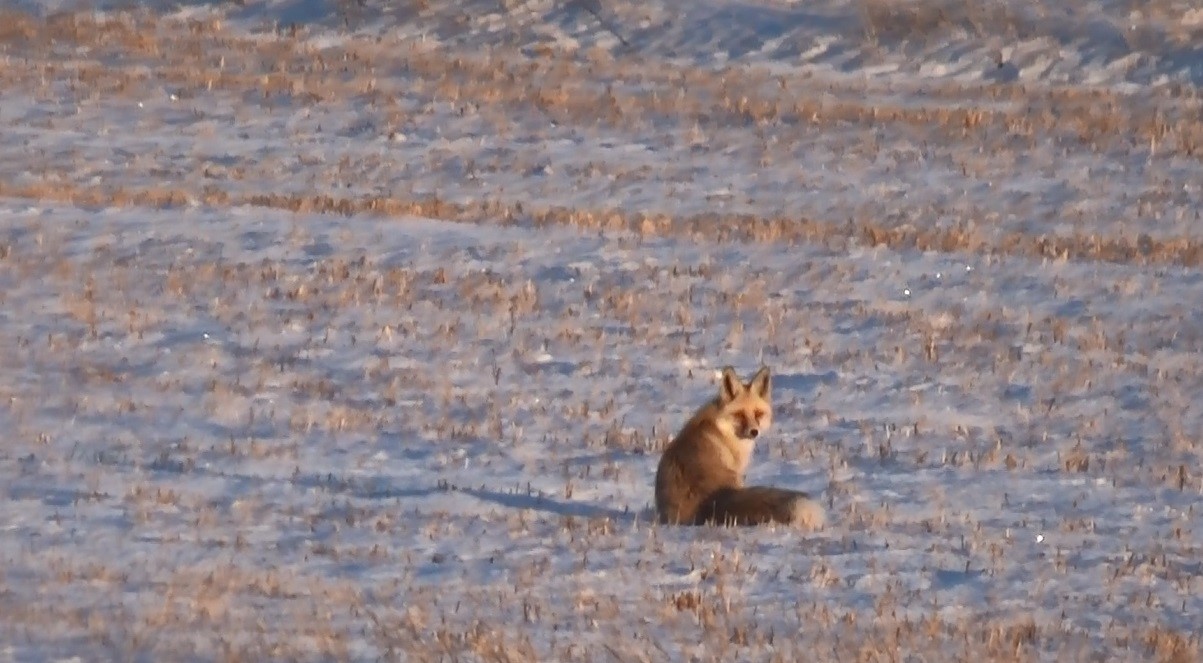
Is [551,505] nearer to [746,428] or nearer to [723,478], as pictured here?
[723,478]

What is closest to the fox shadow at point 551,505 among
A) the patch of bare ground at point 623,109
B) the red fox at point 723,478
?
the red fox at point 723,478

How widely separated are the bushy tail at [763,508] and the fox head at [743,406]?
80 centimetres

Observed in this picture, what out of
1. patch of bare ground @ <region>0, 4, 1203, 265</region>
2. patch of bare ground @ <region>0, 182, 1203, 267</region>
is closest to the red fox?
patch of bare ground @ <region>0, 182, 1203, 267</region>

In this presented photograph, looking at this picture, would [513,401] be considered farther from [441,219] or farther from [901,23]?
[901,23]

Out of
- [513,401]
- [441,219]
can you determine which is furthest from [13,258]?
[513,401]

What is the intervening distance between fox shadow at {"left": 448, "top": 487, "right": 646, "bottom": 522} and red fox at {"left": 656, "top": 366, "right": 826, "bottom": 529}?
314mm

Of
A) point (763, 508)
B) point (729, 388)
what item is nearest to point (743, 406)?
point (729, 388)

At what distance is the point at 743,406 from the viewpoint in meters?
11.2

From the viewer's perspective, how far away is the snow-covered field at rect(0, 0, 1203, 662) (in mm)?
8547

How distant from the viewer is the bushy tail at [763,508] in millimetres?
10023

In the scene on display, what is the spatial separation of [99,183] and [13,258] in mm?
5596

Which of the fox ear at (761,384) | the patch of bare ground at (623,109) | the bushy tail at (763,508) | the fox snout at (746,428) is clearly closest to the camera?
the bushy tail at (763,508)

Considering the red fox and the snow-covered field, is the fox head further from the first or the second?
the snow-covered field

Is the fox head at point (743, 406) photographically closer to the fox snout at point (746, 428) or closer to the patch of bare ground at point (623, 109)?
the fox snout at point (746, 428)
